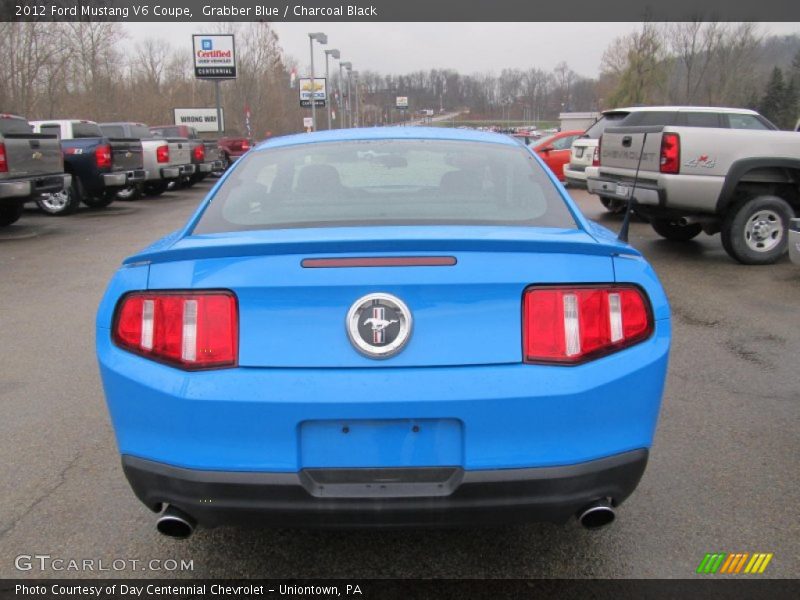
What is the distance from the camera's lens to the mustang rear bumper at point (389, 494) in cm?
210

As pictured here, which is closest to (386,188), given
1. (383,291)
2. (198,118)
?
(383,291)

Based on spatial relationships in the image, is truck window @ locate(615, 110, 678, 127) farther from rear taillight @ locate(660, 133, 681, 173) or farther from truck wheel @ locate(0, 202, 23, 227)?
truck wheel @ locate(0, 202, 23, 227)

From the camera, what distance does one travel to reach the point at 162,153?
1800 cm

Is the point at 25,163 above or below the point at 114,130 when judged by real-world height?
below

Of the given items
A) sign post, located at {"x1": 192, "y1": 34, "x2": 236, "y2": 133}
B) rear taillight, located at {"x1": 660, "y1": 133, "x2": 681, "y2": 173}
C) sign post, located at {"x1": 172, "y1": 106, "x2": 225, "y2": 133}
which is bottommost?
rear taillight, located at {"x1": 660, "y1": 133, "x2": 681, "y2": 173}

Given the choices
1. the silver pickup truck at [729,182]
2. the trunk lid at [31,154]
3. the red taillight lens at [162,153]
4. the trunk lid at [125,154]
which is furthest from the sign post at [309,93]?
the silver pickup truck at [729,182]

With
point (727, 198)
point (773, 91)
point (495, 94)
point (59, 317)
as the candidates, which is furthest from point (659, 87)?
point (59, 317)

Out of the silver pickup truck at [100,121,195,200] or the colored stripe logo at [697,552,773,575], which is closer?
the colored stripe logo at [697,552,773,575]

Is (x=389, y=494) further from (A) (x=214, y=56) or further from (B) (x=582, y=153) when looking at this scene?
(A) (x=214, y=56)

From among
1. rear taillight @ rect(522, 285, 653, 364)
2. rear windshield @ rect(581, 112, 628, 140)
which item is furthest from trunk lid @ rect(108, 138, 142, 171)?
rear taillight @ rect(522, 285, 653, 364)

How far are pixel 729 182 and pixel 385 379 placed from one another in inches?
296

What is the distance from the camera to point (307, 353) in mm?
2088

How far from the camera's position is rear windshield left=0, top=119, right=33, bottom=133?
10718 millimetres

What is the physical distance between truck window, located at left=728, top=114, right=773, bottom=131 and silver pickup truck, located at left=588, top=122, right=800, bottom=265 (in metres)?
Result: 2.51
